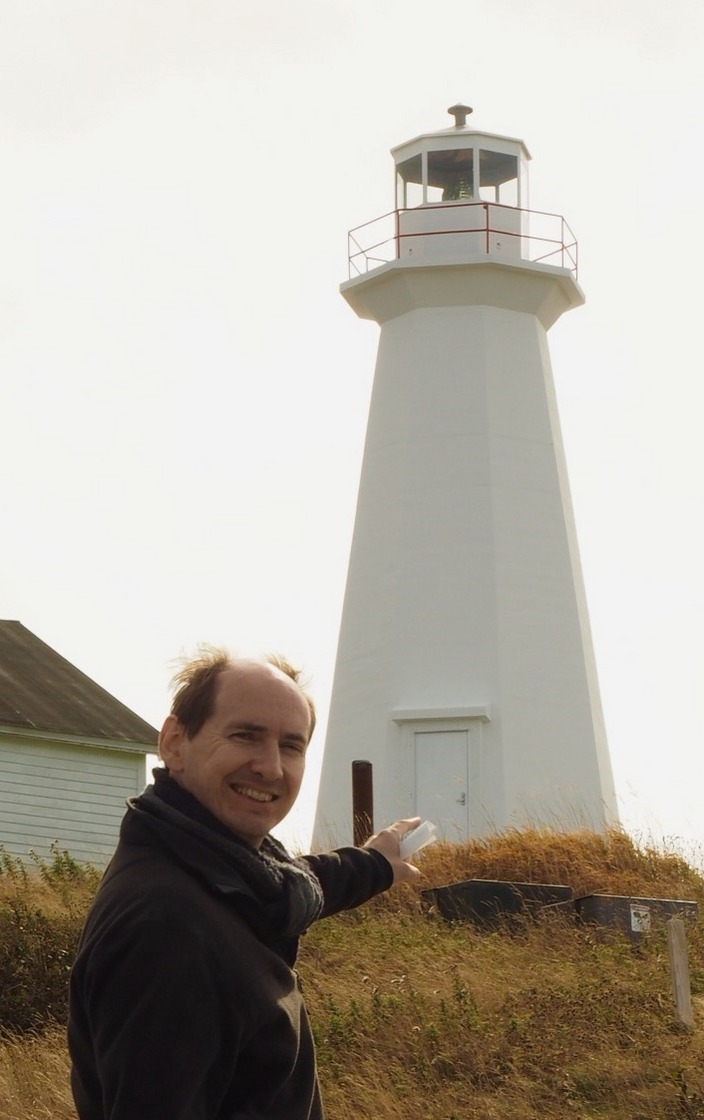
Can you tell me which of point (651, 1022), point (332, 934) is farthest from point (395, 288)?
point (651, 1022)

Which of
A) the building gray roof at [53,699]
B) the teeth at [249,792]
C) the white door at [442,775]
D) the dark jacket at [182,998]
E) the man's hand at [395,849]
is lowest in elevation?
the dark jacket at [182,998]

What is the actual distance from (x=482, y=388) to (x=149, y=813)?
1841cm

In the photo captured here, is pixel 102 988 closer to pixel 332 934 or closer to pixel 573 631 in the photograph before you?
pixel 332 934

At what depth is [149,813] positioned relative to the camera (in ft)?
10.2

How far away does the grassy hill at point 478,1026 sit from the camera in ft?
26.9

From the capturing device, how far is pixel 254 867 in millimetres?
3098

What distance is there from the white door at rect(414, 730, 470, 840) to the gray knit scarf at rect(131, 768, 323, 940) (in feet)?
54.2

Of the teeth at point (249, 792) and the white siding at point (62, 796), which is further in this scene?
the white siding at point (62, 796)

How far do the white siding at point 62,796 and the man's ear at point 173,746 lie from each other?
19.2m

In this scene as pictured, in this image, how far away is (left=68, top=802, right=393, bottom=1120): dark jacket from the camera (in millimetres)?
2777

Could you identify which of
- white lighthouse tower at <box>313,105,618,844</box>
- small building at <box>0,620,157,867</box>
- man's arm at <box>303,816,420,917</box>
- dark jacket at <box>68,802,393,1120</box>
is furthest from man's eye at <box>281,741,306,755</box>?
small building at <box>0,620,157,867</box>

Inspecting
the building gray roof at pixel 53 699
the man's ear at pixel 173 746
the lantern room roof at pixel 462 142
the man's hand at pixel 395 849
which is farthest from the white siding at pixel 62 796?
the man's ear at pixel 173 746

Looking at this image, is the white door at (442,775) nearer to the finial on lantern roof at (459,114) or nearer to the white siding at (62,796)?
the white siding at (62,796)

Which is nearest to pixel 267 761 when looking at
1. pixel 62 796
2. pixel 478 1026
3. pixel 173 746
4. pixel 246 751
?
pixel 246 751
